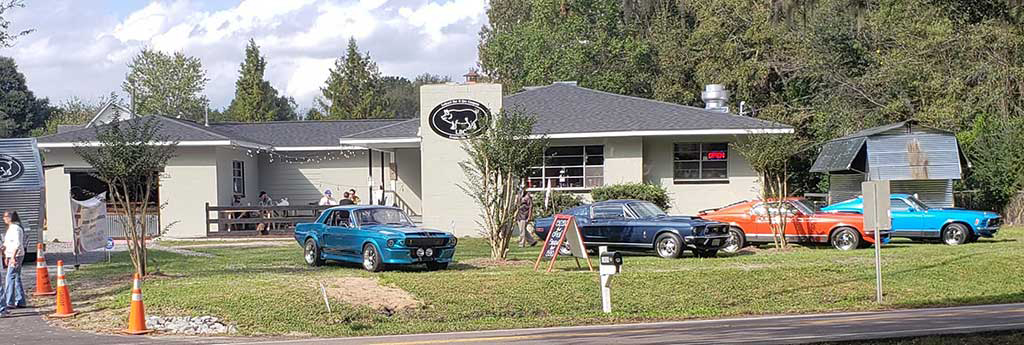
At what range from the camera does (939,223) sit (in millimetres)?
25312

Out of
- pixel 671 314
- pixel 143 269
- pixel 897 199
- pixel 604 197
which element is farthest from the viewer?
pixel 604 197

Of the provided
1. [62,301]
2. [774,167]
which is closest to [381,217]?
[62,301]

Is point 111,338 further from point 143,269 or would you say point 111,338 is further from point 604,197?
point 604,197

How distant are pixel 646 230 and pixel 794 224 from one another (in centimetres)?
445

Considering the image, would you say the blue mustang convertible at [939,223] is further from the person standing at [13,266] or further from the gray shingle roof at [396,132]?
the person standing at [13,266]

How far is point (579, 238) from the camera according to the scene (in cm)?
1898

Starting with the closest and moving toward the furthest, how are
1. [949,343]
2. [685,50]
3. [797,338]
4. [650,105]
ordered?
1. [949,343]
2. [797,338]
3. [650,105]
4. [685,50]

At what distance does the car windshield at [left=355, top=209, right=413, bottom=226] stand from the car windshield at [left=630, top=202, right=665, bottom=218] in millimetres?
5188

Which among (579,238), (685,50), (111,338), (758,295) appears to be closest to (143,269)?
(111,338)

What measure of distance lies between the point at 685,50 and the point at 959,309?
33747 millimetres

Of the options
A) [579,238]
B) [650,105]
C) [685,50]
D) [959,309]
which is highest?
[685,50]

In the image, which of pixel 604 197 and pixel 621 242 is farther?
pixel 604 197

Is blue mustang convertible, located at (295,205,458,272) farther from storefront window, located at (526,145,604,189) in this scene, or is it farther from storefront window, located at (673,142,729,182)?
storefront window, located at (673,142,729,182)

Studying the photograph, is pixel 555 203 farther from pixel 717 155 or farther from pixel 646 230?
pixel 646 230
